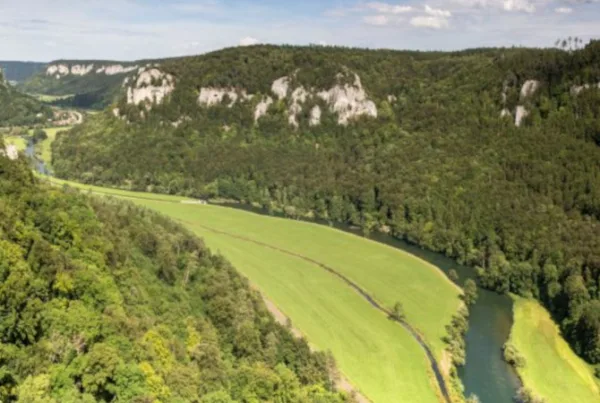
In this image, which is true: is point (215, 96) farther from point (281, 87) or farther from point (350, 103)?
point (350, 103)

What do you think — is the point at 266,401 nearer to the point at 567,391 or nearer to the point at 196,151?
the point at 567,391

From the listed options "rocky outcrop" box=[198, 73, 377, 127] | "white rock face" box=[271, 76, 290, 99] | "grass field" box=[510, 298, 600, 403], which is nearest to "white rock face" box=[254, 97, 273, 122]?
"rocky outcrop" box=[198, 73, 377, 127]

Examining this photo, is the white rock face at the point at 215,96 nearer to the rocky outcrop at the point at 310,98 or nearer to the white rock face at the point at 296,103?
the rocky outcrop at the point at 310,98

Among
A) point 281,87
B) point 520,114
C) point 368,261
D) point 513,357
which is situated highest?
point 281,87

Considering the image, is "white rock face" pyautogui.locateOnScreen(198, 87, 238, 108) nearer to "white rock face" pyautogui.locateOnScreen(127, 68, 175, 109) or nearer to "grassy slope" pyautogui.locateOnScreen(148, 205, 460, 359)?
"white rock face" pyautogui.locateOnScreen(127, 68, 175, 109)

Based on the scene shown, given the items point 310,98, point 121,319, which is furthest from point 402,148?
point 121,319

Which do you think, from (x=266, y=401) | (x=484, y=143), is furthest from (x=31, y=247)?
(x=484, y=143)
